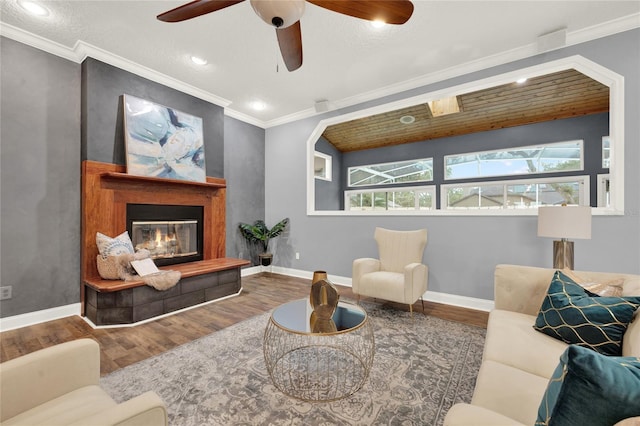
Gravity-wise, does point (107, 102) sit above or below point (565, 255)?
above

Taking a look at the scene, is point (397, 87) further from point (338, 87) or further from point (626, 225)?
point (626, 225)

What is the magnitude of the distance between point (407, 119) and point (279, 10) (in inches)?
189

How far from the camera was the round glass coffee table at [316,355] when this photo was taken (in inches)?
68.5

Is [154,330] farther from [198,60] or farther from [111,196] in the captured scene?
[198,60]

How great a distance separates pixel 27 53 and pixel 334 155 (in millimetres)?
5873

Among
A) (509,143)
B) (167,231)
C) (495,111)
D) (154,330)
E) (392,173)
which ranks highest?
(495,111)

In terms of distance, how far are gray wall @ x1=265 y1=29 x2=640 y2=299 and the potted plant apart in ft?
0.75

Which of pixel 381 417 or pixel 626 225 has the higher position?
pixel 626 225

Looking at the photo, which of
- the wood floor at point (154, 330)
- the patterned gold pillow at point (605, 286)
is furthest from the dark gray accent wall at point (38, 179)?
the patterned gold pillow at point (605, 286)

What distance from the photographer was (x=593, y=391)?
58 cm

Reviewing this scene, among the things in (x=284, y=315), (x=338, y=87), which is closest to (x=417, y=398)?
(x=284, y=315)

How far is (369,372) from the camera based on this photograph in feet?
6.22

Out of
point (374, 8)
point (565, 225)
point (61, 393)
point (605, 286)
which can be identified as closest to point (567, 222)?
point (565, 225)

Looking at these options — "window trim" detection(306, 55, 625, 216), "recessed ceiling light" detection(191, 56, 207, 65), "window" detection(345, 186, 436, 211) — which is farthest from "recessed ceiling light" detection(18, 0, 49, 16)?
"window" detection(345, 186, 436, 211)
